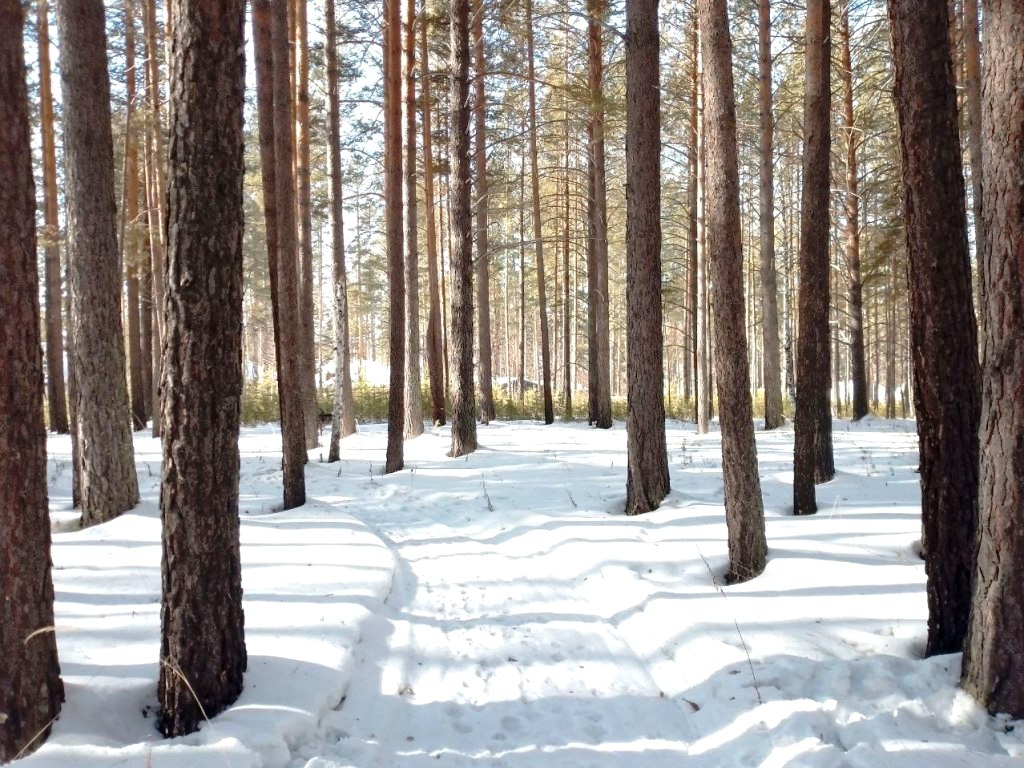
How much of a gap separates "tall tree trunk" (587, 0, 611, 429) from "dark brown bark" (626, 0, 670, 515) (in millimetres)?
7439

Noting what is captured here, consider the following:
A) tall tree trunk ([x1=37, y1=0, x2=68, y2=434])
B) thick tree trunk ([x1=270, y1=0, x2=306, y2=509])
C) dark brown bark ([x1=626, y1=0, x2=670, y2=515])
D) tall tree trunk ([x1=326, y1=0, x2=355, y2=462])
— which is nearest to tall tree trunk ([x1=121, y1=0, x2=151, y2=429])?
tall tree trunk ([x1=37, y1=0, x2=68, y2=434])

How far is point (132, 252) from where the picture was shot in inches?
675

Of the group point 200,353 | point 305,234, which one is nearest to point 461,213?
point 305,234

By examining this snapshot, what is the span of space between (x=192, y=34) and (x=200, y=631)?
2.88 meters

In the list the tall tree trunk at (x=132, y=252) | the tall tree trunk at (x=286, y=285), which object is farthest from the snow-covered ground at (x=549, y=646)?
the tall tree trunk at (x=132, y=252)

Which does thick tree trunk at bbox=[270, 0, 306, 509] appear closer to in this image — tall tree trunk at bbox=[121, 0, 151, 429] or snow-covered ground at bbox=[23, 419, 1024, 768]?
snow-covered ground at bbox=[23, 419, 1024, 768]

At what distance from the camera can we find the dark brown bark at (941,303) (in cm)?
365

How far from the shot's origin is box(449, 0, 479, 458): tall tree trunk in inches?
440

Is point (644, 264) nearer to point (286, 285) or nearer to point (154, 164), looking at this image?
point (286, 285)

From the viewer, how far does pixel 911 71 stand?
3699mm

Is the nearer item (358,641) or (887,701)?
(887,701)

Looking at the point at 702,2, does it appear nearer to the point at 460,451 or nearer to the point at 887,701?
the point at 887,701

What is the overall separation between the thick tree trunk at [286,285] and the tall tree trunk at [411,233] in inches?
128

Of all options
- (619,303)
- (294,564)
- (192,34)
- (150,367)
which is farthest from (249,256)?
(192,34)
